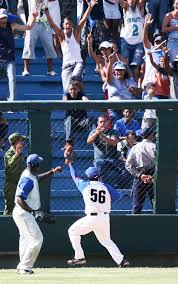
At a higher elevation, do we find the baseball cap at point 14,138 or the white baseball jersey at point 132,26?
the white baseball jersey at point 132,26

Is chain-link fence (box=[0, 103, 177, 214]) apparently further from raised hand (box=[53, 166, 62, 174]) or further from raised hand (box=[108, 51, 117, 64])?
raised hand (box=[108, 51, 117, 64])

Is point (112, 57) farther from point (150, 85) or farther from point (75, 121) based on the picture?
point (75, 121)

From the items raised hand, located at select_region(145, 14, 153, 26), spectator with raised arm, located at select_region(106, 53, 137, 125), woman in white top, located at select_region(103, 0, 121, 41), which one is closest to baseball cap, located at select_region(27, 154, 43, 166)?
Result: spectator with raised arm, located at select_region(106, 53, 137, 125)

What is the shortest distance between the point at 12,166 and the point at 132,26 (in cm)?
436

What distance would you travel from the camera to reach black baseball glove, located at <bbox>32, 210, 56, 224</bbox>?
1427 cm

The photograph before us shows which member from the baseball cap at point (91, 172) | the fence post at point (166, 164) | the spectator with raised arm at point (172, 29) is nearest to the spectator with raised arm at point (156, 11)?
the spectator with raised arm at point (172, 29)

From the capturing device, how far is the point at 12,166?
14828 millimetres

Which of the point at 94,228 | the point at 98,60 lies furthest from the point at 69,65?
the point at 94,228

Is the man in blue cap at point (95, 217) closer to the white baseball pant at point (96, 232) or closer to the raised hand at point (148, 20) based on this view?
the white baseball pant at point (96, 232)

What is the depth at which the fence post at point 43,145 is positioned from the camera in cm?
1505

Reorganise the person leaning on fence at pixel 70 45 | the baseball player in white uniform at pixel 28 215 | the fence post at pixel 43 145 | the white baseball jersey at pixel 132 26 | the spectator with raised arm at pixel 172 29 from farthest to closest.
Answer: the white baseball jersey at pixel 132 26
the spectator with raised arm at pixel 172 29
the person leaning on fence at pixel 70 45
the fence post at pixel 43 145
the baseball player in white uniform at pixel 28 215

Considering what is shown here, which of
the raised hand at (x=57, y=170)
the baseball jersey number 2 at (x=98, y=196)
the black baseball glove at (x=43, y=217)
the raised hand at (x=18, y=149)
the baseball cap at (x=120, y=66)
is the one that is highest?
the baseball cap at (x=120, y=66)

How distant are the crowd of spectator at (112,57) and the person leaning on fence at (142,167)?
0.05 feet

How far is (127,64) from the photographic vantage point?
17234 mm
